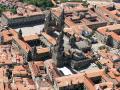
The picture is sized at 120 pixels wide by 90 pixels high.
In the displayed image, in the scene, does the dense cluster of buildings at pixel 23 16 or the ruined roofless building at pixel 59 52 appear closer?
the ruined roofless building at pixel 59 52

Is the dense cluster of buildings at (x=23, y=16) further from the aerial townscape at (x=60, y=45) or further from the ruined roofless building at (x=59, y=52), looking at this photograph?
the ruined roofless building at (x=59, y=52)

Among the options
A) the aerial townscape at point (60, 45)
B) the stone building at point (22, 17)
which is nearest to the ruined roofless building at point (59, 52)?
the aerial townscape at point (60, 45)

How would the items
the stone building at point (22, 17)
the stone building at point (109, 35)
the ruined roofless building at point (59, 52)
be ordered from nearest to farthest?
the ruined roofless building at point (59, 52), the stone building at point (109, 35), the stone building at point (22, 17)

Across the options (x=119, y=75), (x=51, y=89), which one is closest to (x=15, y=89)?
(x=51, y=89)

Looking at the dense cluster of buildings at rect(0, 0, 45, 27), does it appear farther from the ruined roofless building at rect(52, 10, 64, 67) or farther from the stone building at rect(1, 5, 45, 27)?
the ruined roofless building at rect(52, 10, 64, 67)

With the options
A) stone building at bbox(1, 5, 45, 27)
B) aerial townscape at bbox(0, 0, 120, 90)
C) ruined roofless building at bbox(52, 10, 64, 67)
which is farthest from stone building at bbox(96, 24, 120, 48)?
stone building at bbox(1, 5, 45, 27)

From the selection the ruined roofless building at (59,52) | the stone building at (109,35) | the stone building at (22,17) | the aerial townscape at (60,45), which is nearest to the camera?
the aerial townscape at (60,45)

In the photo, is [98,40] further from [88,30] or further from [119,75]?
[119,75]

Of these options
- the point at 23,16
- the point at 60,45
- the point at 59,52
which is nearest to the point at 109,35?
the point at 60,45
